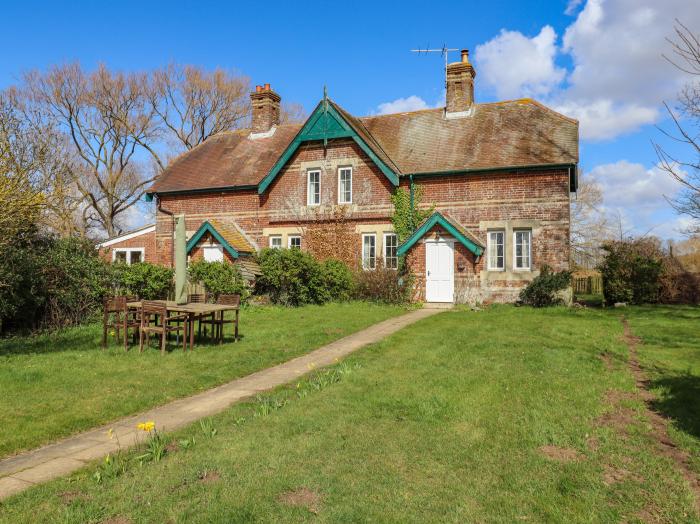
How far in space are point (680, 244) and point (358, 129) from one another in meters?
34.1

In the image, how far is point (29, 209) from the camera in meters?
11.1

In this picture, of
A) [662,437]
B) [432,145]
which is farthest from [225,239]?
[662,437]

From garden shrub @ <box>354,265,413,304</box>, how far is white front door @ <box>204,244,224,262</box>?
254 inches

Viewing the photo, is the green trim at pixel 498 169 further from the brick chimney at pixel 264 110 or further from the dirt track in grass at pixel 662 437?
the dirt track in grass at pixel 662 437

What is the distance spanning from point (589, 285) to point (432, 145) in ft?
50.0

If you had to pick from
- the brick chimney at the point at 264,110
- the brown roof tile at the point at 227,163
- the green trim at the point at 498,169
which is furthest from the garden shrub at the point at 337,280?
the brick chimney at the point at 264,110

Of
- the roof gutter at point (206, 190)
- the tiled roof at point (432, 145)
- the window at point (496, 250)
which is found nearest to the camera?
the window at point (496, 250)

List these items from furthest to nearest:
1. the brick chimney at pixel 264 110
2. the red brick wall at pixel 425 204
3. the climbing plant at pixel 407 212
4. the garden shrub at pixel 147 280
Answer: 1. the brick chimney at pixel 264 110
2. the climbing plant at pixel 407 212
3. the red brick wall at pixel 425 204
4. the garden shrub at pixel 147 280

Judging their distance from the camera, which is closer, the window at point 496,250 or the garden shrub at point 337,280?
the garden shrub at point 337,280

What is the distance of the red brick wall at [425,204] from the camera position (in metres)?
19.1

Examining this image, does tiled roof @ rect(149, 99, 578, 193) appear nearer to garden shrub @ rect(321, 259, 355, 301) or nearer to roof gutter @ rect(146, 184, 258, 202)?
roof gutter @ rect(146, 184, 258, 202)

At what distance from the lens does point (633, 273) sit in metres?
19.9

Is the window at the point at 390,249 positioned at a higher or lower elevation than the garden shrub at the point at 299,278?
higher

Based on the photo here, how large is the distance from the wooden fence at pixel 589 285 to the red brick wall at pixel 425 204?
43.8 ft
